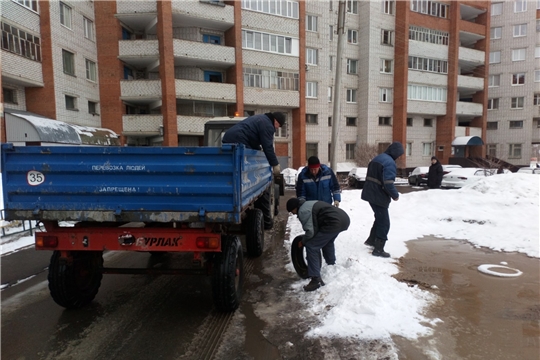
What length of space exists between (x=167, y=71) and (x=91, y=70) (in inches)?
222

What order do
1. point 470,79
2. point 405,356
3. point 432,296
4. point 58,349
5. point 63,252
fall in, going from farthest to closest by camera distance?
1. point 470,79
2. point 432,296
3. point 63,252
4. point 58,349
5. point 405,356

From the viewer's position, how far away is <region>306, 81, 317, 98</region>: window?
98.4 ft

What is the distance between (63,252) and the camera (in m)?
3.50

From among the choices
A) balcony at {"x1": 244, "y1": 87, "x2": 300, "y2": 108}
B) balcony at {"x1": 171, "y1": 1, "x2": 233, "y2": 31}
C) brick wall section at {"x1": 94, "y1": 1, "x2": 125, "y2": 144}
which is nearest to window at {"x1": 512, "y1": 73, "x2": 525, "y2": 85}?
balcony at {"x1": 244, "y1": 87, "x2": 300, "y2": 108}

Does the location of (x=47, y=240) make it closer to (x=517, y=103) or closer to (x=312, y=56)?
(x=312, y=56)

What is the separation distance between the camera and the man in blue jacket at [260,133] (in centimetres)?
468

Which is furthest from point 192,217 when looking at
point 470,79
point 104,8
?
point 470,79

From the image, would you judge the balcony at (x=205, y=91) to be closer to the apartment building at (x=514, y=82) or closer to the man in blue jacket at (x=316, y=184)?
the man in blue jacket at (x=316, y=184)

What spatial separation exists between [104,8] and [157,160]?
2586 cm

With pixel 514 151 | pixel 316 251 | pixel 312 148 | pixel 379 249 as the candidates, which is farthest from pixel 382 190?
pixel 514 151

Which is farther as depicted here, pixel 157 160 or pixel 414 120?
pixel 414 120

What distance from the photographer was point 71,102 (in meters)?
21.2

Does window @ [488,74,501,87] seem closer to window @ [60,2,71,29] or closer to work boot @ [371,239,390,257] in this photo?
work boot @ [371,239,390,257]

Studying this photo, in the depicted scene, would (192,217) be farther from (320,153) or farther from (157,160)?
(320,153)
